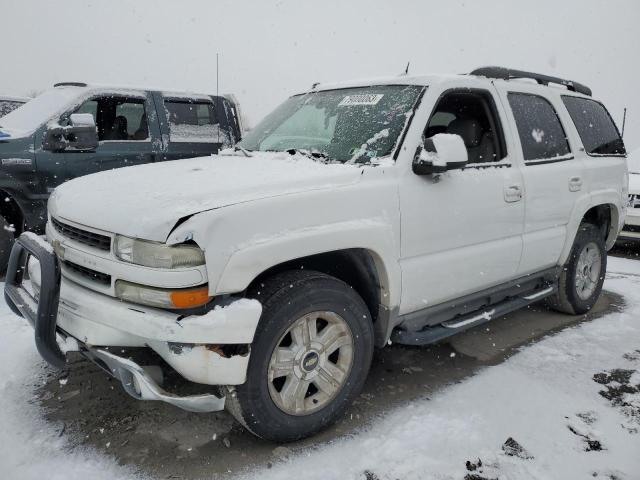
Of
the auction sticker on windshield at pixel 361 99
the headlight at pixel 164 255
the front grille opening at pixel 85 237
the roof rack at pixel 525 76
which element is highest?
the roof rack at pixel 525 76

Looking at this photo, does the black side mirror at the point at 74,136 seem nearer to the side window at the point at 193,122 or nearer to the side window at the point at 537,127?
the side window at the point at 193,122

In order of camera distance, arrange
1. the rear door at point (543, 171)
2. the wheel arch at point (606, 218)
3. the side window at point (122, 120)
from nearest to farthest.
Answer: the rear door at point (543, 171) → the wheel arch at point (606, 218) → the side window at point (122, 120)

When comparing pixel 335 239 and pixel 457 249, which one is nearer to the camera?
pixel 335 239

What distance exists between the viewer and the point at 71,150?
5.14 m

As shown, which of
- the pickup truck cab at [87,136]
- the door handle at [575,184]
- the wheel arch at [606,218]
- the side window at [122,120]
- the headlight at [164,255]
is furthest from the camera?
the side window at [122,120]

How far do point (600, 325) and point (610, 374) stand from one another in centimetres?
112

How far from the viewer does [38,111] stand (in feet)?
17.9

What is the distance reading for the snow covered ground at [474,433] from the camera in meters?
2.41

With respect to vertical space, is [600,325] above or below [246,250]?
below

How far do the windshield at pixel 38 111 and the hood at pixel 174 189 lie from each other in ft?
9.06

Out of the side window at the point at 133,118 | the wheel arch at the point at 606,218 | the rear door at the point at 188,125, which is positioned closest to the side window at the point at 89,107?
the side window at the point at 133,118

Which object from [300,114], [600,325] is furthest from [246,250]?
[600,325]

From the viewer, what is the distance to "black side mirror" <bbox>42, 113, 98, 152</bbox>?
477cm

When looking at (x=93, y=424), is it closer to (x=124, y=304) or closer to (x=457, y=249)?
(x=124, y=304)
